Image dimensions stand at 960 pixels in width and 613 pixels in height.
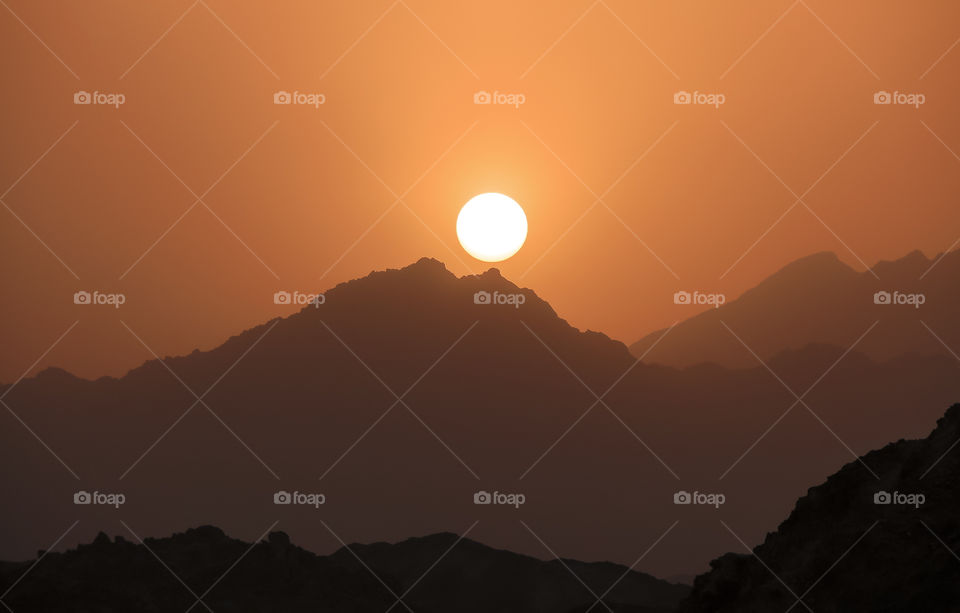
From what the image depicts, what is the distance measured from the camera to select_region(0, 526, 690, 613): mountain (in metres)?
13.4

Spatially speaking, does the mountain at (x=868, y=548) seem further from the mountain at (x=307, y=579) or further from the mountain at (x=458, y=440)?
the mountain at (x=458, y=440)

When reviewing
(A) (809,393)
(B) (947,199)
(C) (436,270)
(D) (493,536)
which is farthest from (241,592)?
(B) (947,199)

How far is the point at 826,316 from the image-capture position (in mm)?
18328

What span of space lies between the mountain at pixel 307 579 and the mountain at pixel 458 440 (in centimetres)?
42

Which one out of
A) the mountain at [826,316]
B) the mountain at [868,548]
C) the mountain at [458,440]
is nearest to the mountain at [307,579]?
the mountain at [458,440]

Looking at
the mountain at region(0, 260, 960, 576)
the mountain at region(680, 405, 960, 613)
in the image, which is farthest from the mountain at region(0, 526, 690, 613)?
the mountain at region(680, 405, 960, 613)

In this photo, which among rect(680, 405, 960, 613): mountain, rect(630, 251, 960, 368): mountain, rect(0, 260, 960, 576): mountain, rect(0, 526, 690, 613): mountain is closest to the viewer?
rect(680, 405, 960, 613): mountain

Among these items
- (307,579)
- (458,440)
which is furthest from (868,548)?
(458,440)

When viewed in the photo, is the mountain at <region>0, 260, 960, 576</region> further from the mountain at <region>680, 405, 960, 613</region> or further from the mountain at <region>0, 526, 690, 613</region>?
the mountain at <region>680, 405, 960, 613</region>

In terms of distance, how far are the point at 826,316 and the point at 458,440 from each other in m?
8.13

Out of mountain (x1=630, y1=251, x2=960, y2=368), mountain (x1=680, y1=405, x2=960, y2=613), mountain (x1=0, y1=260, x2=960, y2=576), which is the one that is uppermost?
mountain (x1=630, y1=251, x2=960, y2=368)

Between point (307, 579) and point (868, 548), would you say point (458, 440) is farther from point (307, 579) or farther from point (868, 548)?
point (868, 548)

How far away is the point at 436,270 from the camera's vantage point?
57.9 feet

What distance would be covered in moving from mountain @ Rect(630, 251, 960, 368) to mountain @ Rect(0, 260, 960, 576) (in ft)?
1.17
